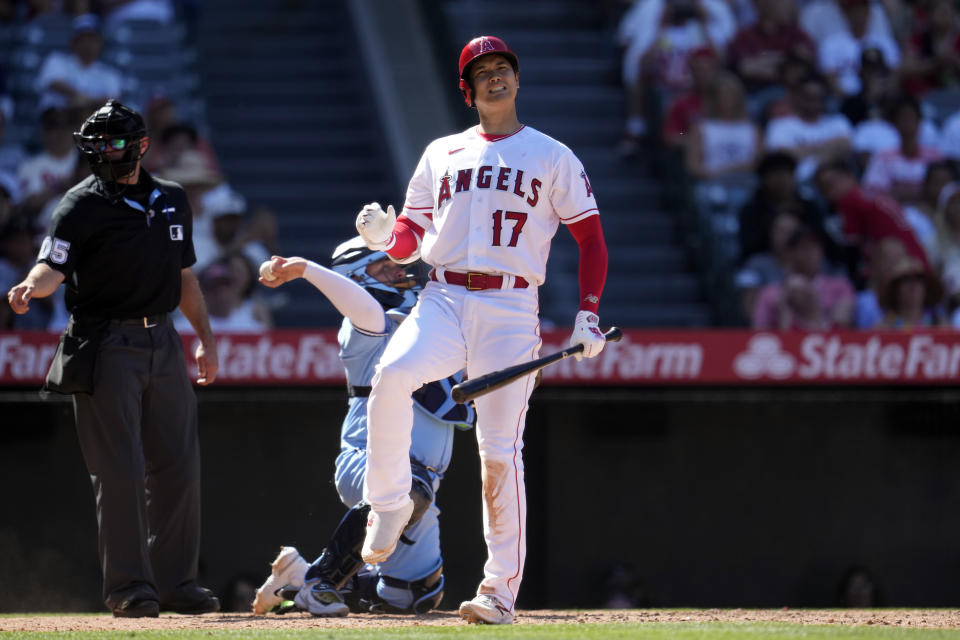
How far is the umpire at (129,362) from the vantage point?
5328 millimetres

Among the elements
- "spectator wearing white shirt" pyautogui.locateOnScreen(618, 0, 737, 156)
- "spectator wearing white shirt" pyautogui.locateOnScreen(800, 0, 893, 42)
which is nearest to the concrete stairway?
"spectator wearing white shirt" pyautogui.locateOnScreen(618, 0, 737, 156)

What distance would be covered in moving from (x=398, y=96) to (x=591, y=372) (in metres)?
4.72

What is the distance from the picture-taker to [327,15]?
1339cm

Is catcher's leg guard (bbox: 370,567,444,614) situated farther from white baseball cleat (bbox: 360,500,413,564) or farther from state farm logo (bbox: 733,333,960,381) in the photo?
state farm logo (bbox: 733,333,960,381)

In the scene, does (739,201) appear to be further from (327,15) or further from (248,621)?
(248,621)

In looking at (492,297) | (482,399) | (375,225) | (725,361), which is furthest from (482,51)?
(725,361)

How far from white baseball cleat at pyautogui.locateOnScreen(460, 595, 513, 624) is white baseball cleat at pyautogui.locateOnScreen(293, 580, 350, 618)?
→ 2.10 ft

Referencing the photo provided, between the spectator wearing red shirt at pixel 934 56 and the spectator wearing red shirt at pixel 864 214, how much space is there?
1.88m

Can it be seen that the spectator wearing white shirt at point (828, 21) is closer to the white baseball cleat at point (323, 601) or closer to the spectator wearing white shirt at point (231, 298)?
the spectator wearing white shirt at point (231, 298)

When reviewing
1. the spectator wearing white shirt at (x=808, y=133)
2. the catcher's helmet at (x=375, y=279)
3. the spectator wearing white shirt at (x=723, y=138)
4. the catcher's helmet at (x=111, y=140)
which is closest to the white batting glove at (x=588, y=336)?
the catcher's helmet at (x=375, y=279)

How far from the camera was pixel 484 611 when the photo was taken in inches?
197

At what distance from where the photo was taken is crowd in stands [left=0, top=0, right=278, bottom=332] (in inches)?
349

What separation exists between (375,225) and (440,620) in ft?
4.66

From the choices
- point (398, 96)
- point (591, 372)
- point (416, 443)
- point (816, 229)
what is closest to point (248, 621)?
point (416, 443)
